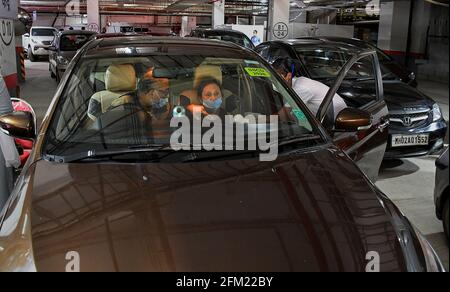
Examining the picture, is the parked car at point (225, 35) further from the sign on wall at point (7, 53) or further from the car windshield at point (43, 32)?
the car windshield at point (43, 32)

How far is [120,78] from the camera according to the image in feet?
9.05

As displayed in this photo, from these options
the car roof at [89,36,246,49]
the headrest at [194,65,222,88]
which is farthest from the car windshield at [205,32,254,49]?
the headrest at [194,65,222,88]

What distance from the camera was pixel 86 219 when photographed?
1.74 m

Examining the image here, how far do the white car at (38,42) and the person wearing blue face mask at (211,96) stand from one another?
2071 cm

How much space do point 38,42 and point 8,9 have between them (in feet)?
57.5

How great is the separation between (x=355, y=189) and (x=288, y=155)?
362 mm

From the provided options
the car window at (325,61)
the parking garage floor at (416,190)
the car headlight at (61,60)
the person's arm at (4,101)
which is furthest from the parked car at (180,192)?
the car headlight at (61,60)

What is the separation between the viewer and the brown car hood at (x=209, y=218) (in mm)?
1560

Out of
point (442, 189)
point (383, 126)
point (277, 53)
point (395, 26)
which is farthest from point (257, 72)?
point (395, 26)

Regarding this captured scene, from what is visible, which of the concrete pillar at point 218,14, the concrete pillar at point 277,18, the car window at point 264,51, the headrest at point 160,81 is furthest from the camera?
the concrete pillar at point 218,14

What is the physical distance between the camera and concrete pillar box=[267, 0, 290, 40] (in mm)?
14547

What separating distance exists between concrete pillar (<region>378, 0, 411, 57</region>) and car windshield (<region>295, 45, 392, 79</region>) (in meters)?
11.2
